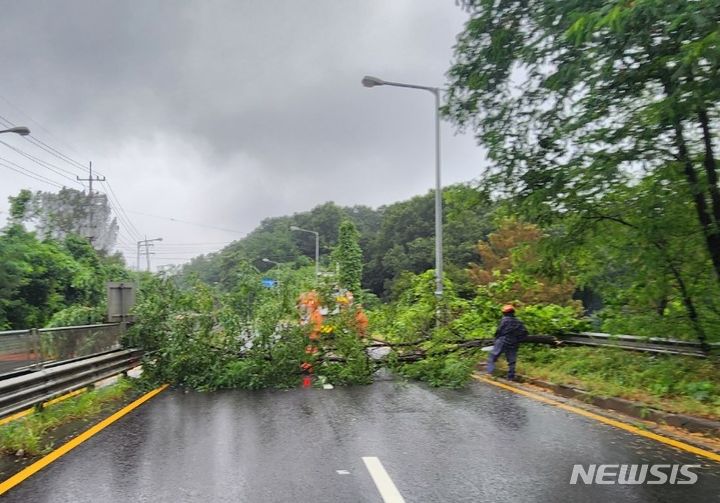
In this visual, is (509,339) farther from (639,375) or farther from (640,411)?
(640,411)

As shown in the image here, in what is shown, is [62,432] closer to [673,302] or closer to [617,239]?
[617,239]

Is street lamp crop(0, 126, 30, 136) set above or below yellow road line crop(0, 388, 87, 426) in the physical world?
above

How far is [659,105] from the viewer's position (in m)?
7.25

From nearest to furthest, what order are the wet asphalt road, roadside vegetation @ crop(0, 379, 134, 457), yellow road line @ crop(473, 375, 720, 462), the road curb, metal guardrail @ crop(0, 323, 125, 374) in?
the wet asphalt road < yellow road line @ crop(473, 375, 720, 462) < roadside vegetation @ crop(0, 379, 134, 457) < the road curb < metal guardrail @ crop(0, 323, 125, 374)

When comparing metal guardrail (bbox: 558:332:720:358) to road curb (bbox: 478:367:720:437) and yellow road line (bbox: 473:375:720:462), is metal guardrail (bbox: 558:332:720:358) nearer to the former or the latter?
road curb (bbox: 478:367:720:437)

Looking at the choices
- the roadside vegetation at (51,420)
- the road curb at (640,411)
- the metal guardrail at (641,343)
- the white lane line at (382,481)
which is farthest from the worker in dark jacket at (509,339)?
the roadside vegetation at (51,420)

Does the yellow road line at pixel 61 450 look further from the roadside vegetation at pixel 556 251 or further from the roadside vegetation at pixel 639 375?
the roadside vegetation at pixel 639 375

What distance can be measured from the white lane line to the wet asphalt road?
0.07 meters

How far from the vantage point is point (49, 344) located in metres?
8.70

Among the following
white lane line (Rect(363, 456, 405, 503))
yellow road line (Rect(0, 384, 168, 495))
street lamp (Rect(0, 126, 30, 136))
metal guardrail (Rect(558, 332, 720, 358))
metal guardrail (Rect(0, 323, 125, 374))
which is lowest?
yellow road line (Rect(0, 384, 168, 495))

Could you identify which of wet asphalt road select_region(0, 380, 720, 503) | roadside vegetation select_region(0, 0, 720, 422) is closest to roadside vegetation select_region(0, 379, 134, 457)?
wet asphalt road select_region(0, 380, 720, 503)

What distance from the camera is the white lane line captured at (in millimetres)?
4762

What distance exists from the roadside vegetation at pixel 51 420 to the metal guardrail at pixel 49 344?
2.29 feet

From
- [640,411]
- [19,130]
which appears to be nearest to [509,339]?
[640,411]
